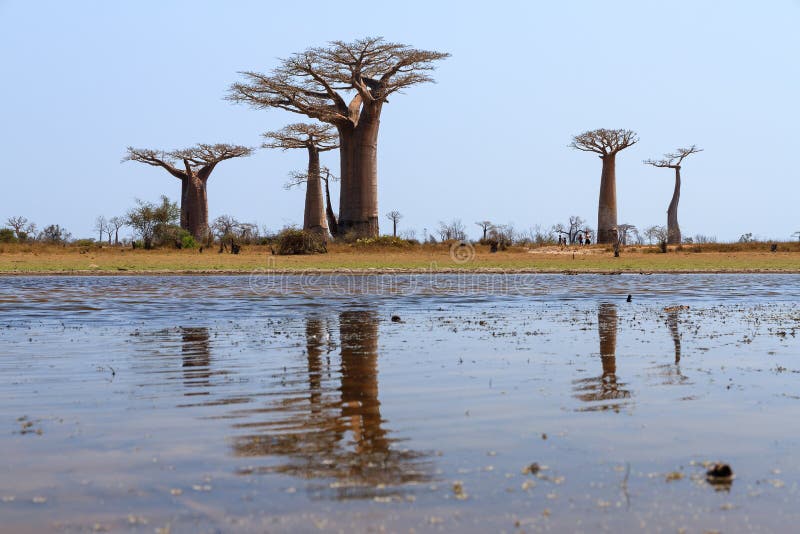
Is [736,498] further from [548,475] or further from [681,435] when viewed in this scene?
[681,435]

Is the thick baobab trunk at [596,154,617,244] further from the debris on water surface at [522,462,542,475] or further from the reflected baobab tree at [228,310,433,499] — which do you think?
the debris on water surface at [522,462,542,475]

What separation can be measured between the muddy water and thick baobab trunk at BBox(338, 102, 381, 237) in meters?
31.6

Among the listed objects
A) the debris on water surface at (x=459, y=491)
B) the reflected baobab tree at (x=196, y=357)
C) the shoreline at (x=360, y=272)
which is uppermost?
the shoreline at (x=360, y=272)

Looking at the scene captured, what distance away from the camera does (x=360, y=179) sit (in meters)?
44.3

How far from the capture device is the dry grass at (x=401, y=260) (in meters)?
29.5

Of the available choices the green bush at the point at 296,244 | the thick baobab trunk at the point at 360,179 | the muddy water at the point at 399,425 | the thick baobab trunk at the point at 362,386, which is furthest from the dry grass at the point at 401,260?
the thick baobab trunk at the point at 362,386

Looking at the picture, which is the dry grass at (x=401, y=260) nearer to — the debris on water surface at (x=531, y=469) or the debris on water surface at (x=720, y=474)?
the debris on water surface at (x=531, y=469)

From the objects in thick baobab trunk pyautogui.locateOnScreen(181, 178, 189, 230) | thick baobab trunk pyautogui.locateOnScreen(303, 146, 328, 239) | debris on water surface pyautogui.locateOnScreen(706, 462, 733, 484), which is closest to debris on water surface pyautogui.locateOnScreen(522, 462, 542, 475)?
debris on water surface pyautogui.locateOnScreen(706, 462, 733, 484)

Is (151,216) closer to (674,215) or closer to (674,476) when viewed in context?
(674,215)

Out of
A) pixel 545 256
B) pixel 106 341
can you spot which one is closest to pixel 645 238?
pixel 545 256

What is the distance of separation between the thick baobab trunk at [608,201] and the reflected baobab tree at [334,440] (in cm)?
4726

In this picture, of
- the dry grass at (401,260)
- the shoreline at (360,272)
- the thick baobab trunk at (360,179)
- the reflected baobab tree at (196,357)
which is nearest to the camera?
the reflected baobab tree at (196,357)

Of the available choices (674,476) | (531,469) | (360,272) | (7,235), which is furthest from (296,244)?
(674,476)

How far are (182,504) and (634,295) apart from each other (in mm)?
16348
